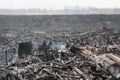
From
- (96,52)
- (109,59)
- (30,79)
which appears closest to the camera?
(30,79)

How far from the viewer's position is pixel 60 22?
152 ft

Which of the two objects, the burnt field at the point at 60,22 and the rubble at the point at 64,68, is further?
the burnt field at the point at 60,22

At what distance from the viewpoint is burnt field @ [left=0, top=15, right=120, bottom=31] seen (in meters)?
42.9

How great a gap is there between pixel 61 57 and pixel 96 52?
2783 millimetres

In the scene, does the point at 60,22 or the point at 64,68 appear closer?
the point at 64,68

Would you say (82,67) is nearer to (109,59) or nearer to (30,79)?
(109,59)

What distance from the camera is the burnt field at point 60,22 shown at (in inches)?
1689

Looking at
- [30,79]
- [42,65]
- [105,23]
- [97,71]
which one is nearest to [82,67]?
[97,71]

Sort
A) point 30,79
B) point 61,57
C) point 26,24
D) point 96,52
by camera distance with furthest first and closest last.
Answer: point 26,24, point 96,52, point 61,57, point 30,79

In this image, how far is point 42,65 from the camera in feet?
45.0

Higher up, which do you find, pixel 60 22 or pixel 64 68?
pixel 64 68

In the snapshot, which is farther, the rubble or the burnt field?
the burnt field

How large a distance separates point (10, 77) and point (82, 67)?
4.08m

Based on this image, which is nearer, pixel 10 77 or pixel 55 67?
pixel 10 77
